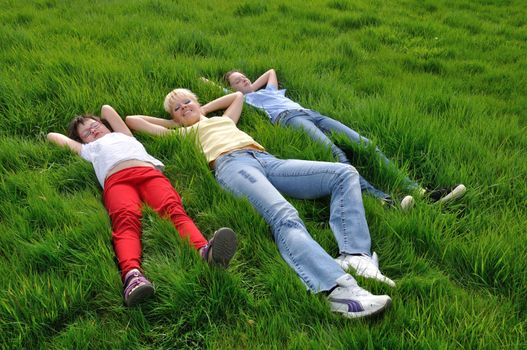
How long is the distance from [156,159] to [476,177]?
2.31 metres

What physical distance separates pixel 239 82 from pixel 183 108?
0.90 metres

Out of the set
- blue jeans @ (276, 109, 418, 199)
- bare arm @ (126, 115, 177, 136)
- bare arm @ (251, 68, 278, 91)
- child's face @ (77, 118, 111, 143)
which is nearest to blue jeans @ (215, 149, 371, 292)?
blue jeans @ (276, 109, 418, 199)

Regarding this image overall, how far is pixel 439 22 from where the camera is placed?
6527 millimetres

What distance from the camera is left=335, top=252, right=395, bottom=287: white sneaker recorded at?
2047 mm

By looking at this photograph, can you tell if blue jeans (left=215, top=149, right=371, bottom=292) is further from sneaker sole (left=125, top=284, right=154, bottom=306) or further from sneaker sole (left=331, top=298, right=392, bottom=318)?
sneaker sole (left=125, top=284, right=154, bottom=306)

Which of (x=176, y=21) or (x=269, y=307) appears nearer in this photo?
(x=269, y=307)

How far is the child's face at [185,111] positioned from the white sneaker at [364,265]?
5.96 feet

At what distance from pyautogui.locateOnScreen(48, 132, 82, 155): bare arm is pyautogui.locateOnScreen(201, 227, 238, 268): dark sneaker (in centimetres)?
165

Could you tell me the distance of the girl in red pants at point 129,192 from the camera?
2.00m

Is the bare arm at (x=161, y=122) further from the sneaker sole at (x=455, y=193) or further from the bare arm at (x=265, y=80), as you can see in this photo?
the sneaker sole at (x=455, y=193)

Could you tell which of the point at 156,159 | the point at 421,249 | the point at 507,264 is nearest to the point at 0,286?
the point at 156,159

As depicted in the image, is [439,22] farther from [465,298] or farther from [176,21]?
[465,298]

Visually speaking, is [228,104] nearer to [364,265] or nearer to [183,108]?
[183,108]

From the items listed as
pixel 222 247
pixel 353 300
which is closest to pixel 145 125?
pixel 222 247
